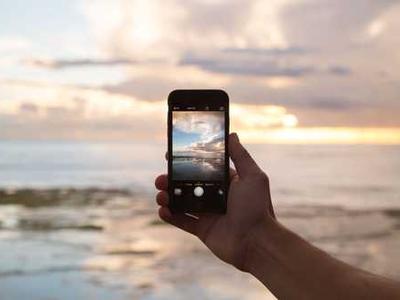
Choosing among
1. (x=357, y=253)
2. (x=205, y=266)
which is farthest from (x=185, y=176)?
(x=357, y=253)

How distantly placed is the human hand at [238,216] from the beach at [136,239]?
5074 mm

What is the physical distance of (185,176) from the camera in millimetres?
1640

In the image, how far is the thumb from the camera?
1495mm

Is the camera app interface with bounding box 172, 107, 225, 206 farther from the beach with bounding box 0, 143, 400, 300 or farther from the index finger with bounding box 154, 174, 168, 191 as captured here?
the beach with bounding box 0, 143, 400, 300

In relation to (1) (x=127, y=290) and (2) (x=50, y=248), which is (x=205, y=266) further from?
(2) (x=50, y=248)

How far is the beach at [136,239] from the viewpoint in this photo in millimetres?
7145

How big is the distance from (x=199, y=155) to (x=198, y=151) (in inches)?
0.4

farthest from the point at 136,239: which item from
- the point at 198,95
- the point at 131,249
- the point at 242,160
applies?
the point at 242,160

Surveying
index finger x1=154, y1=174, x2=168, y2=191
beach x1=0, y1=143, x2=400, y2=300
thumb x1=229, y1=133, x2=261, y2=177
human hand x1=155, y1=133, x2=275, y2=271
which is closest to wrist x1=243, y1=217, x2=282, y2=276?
human hand x1=155, y1=133, x2=275, y2=271

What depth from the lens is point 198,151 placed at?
164cm

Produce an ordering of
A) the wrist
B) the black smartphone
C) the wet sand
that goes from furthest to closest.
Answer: the wet sand
the black smartphone
the wrist

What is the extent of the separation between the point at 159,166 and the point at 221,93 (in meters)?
26.1

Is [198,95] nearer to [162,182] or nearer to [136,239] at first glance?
[162,182]

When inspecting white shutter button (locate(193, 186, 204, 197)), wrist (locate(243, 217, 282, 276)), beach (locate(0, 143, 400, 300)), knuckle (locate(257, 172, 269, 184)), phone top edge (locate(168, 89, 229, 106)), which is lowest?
beach (locate(0, 143, 400, 300))
